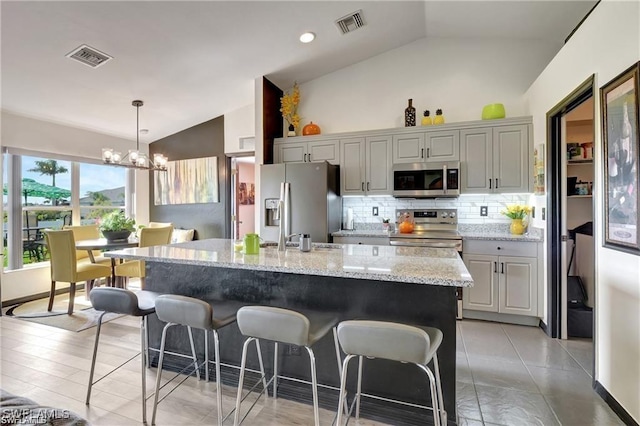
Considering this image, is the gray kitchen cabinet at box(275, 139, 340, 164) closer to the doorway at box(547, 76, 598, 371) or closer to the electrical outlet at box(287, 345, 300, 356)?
the doorway at box(547, 76, 598, 371)

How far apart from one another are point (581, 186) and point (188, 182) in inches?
220

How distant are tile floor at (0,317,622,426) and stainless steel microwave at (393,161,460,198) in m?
1.58

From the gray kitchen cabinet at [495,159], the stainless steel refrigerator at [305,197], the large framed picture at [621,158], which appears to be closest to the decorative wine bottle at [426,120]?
the gray kitchen cabinet at [495,159]

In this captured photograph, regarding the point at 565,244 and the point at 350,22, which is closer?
the point at 565,244

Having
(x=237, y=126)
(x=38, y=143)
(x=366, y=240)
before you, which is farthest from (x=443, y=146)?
(x=38, y=143)

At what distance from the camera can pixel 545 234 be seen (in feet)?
10.3

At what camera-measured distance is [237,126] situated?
521 centimetres

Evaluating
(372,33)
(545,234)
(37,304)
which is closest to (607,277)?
(545,234)

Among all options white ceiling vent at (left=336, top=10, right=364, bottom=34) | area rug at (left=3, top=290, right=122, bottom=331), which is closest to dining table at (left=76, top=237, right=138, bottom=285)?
area rug at (left=3, top=290, right=122, bottom=331)

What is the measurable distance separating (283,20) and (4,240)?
4464 mm

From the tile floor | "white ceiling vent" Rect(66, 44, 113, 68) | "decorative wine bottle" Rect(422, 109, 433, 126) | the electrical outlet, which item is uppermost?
"white ceiling vent" Rect(66, 44, 113, 68)

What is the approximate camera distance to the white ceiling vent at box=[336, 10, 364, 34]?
3338 millimetres

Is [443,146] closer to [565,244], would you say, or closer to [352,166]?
[352,166]

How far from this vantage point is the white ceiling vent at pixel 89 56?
3124 mm
